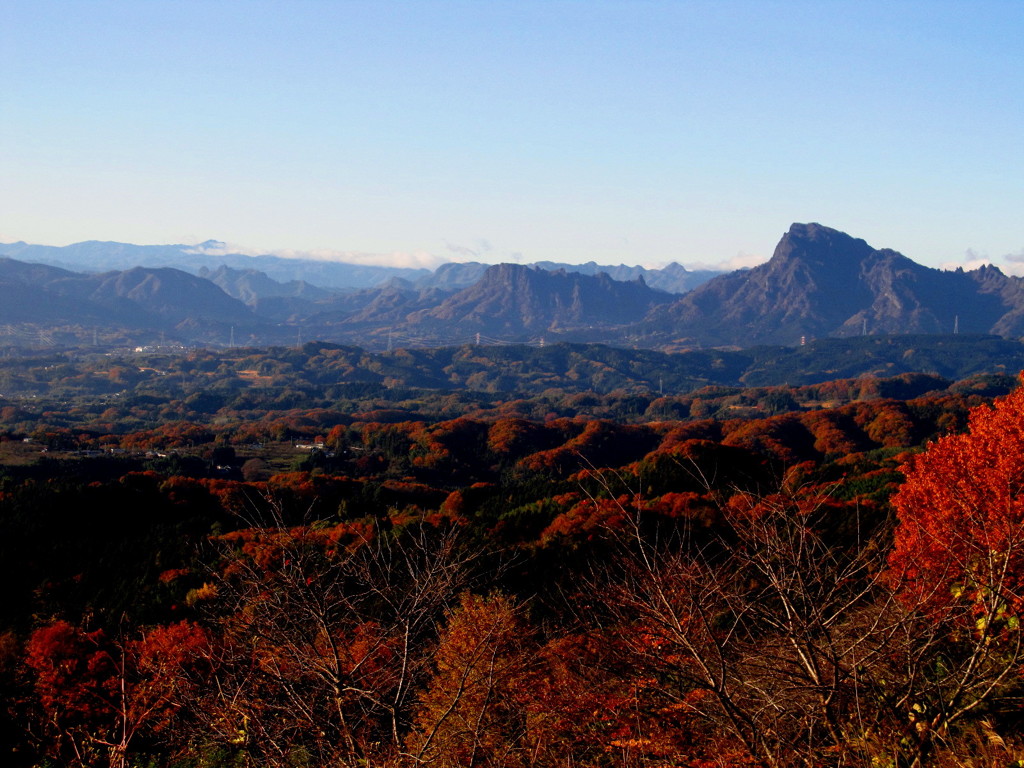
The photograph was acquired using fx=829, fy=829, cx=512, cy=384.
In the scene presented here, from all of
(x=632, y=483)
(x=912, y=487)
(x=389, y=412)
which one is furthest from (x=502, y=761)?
(x=389, y=412)

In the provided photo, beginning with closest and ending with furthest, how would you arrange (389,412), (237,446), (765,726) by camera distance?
(765,726), (237,446), (389,412)

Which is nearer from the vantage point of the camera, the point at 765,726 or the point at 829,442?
the point at 765,726

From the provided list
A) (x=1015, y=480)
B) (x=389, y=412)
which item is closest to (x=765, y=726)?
(x=1015, y=480)

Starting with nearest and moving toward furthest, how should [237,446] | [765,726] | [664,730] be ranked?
[765,726] < [664,730] < [237,446]

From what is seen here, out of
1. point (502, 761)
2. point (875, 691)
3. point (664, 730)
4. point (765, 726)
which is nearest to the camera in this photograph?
point (875, 691)

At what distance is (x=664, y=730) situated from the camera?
12641mm

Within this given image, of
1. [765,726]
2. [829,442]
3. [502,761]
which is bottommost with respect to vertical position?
[829,442]

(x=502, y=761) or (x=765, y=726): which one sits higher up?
(x=765, y=726)

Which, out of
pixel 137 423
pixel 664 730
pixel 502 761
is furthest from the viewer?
pixel 137 423

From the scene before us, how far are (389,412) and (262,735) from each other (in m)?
159

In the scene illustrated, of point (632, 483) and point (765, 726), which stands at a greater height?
point (765, 726)

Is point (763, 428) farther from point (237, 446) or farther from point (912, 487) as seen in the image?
point (912, 487)

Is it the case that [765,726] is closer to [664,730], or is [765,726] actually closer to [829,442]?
[664,730]

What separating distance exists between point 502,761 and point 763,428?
116 metres
